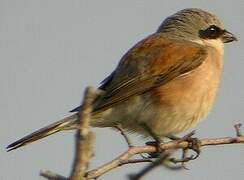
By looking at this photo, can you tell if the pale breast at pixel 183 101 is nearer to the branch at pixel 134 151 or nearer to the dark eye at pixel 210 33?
the branch at pixel 134 151

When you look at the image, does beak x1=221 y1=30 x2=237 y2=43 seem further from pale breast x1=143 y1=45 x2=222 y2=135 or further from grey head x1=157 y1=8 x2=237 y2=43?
pale breast x1=143 y1=45 x2=222 y2=135

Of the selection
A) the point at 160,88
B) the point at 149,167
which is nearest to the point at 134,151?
the point at 149,167

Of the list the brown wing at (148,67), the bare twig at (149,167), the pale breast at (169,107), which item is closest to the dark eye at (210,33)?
the brown wing at (148,67)

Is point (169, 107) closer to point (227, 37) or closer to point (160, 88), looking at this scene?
point (160, 88)

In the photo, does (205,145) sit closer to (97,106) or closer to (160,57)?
(97,106)

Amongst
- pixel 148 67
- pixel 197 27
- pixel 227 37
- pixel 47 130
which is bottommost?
pixel 47 130

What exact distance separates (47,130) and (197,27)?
8.29 feet

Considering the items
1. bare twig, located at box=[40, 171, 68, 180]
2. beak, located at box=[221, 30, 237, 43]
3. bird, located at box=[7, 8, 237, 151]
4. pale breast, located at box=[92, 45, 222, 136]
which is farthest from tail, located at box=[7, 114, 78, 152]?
beak, located at box=[221, 30, 237, 43]

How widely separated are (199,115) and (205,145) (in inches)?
55.9

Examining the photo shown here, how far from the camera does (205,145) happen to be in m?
3.78

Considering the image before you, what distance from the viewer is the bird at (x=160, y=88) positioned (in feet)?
16.2

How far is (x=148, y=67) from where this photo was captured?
5297 millimetres

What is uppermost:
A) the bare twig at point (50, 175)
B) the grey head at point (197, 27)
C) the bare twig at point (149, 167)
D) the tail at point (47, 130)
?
the grey head at point (197, 27)

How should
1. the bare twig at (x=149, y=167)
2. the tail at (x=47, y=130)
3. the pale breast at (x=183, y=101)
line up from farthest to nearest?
the pale breast at (x=183, y=101)
the tail at (x=47, y=130)
the bare twig at (x=149, y=167)
